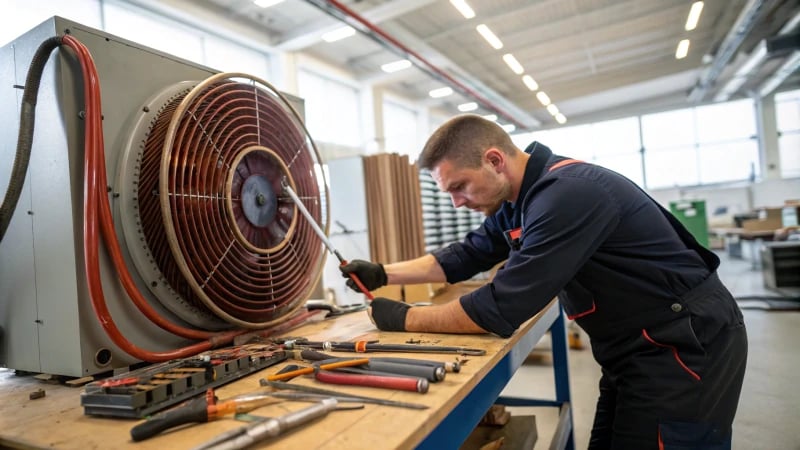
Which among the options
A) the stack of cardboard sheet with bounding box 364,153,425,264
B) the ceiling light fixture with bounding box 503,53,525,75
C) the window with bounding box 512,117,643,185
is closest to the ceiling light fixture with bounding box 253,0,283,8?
the stack of cardboard sheet with bounding box 364,153,425,264

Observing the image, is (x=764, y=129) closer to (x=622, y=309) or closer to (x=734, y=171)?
(x=734, y=171)

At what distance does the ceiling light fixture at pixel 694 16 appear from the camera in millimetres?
5703

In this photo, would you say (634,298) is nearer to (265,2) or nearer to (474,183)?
(474,183)

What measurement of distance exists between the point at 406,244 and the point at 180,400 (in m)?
3.58

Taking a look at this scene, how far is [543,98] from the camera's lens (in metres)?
9.75

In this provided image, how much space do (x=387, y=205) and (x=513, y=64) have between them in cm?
466

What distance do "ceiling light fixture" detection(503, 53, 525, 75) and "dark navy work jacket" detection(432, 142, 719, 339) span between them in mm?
6370

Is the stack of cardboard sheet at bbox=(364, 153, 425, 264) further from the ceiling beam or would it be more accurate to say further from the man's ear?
the man's ear

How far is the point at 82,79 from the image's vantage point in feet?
3.26

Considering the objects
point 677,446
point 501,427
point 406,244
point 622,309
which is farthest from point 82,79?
point 406,244

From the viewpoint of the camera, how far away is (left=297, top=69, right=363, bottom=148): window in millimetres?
6562

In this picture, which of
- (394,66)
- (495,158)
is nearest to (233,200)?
(495,158)

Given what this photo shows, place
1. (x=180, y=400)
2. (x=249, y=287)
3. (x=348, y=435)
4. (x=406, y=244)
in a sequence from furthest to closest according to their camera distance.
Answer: (x=406, y=244), (x=249, y=287), (x=180, y=400), (x=348, y=435)

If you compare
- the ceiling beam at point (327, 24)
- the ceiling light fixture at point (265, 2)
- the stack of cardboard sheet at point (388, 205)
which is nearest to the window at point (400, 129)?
the ceiling beam at point (327, 24)
